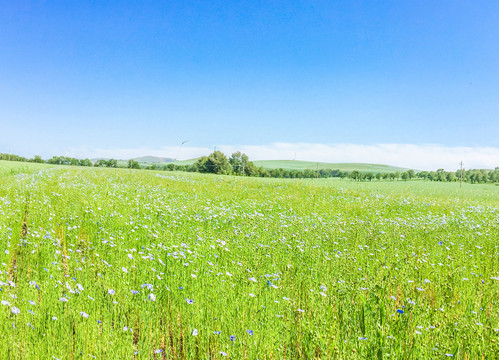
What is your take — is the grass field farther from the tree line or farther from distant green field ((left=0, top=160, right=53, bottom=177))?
the tree line

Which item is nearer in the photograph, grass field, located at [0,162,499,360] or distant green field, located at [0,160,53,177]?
grass field, located at [0,162,499,360]

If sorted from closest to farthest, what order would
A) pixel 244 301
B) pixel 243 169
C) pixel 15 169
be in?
pixel 244 301, pixel 15 169, pixel 243 169

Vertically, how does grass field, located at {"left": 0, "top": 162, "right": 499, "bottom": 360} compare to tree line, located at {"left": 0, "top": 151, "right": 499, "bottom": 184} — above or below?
below

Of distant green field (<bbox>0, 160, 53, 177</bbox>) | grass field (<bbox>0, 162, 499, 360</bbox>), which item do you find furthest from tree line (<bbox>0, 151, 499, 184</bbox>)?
grass field (<bbox>0, 162, 499, 360</bbox>)

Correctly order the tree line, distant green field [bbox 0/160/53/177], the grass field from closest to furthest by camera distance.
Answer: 1. the grass field
2. distant green field [bbox 0/160/53/177]
3. the tree line

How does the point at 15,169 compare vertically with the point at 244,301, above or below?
above

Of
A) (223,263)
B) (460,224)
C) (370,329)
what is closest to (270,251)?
(223,263)

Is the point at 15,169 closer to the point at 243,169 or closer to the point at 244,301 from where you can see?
the point at 244,301

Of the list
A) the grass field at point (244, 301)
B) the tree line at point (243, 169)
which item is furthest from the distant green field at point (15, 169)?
the tree line at point (243, 169)

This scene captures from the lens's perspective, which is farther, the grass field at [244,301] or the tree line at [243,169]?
the tree line at [243,169]

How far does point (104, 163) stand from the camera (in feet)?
277

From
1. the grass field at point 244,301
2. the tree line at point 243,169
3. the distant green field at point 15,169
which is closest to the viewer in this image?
the grass field at point 244,301

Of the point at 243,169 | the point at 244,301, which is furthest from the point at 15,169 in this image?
the point at 243,169

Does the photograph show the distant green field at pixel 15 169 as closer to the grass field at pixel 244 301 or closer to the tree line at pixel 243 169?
the grass field at pixel 244 301
